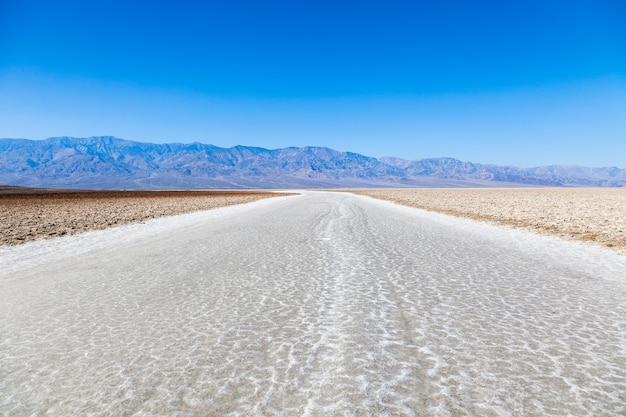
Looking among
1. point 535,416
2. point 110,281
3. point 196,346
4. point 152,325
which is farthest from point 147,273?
point 535,416

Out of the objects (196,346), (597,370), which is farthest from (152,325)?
(597,370)

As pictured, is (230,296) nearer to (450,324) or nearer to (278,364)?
(278,364)

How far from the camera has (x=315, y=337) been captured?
11.2 feet

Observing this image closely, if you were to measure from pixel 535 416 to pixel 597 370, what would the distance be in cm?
100

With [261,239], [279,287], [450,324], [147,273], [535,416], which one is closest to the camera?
[535,416]

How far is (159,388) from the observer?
2590mm

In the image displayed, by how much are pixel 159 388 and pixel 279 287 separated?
278 cm

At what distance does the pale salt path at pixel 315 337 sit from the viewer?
245cm

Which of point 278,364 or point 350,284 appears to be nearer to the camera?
point 278,364

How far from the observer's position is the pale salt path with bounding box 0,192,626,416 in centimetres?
245

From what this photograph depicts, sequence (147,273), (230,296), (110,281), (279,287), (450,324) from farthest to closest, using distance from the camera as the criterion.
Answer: (147,273) < (110,281) < (279,287) < (230,296) < (450,324)

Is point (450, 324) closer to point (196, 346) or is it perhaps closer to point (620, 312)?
point (620, 312)

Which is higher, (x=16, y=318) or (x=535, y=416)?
(x=535, y=416)

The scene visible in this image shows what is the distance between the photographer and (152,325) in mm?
3816
